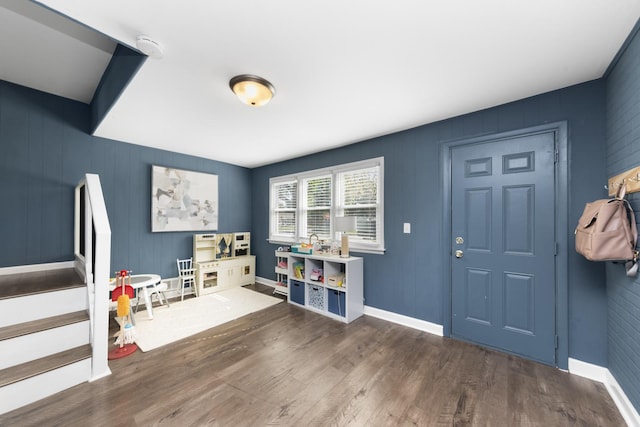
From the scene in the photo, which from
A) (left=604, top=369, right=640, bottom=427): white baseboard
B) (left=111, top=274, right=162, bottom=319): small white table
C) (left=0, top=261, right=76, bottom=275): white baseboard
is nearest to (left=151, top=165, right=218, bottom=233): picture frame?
(left=111, top=274, right=162, bottom=319): small white table

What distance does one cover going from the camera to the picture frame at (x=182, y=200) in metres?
3.98

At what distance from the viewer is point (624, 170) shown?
1708 millimetres

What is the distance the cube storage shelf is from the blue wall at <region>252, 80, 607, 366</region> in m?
0.24

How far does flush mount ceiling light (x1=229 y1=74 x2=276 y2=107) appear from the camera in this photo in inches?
78.9

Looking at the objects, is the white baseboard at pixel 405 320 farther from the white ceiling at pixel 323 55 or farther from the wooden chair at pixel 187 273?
the wooden chair at pixel 187 273

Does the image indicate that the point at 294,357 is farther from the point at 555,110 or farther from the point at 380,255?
the point at 555,110

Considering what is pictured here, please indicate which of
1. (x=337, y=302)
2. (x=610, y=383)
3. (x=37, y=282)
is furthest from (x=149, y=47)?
(x=610, y=383)

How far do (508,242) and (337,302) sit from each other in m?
2.06

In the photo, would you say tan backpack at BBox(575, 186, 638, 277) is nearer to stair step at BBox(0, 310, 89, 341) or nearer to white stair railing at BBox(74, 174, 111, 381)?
white stair railing at BBox(74, 174, 111, 381)

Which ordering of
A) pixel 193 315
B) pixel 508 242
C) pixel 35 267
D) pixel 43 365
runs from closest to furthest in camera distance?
pixel 43 365 < pixel 508 242 < pixel 35 267 < pixel 193 315

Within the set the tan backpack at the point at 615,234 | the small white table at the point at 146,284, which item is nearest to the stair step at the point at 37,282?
the small white table at the point at 146,284

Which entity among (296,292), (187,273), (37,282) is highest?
(37,282)

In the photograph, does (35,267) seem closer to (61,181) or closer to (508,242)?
(61,181)

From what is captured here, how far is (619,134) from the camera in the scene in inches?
70.1
